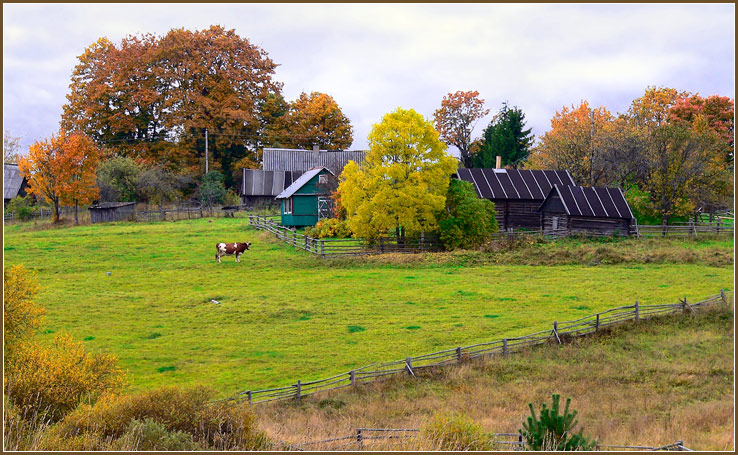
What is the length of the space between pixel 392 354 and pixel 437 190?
20.0 m

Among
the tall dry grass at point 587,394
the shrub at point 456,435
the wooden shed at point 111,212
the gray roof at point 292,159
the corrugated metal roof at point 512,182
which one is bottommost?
the tall dry grass at point 587,394

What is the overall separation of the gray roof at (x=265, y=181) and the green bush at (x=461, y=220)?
2980 centimetres

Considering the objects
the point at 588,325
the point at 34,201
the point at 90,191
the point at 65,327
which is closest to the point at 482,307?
the point at 588,325

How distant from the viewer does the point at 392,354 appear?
843 inches

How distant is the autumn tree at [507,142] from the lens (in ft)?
252

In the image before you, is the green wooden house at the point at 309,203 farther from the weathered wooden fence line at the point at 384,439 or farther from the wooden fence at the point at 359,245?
the weathered wooden fence line at the point at 384,439

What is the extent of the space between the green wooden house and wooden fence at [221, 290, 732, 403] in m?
28.0

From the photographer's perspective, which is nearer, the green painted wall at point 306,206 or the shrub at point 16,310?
the shrub at point 16,310

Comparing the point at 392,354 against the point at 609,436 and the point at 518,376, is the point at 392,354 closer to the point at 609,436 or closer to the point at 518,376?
the point at 518,376

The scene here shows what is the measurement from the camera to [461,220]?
4016 centimetres

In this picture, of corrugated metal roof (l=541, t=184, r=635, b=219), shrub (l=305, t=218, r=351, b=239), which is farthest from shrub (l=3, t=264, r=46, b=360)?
corrugated metal roof (l=541, t=184, r=635, b=219)

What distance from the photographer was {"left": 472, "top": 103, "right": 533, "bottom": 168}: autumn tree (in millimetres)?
76812

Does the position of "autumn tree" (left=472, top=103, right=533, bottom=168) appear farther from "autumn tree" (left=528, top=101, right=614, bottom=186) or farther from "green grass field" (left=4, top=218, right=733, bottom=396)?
"green grass field" (left=4, top=218, right=733, bottom=396)

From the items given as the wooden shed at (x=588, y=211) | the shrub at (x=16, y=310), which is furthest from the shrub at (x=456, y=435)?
the wooden shed at (x=588, y=211)
